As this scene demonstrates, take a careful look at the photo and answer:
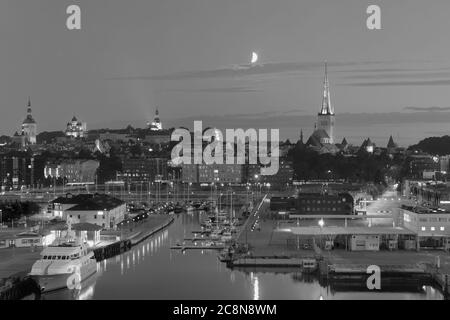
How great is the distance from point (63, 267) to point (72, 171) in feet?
90.8

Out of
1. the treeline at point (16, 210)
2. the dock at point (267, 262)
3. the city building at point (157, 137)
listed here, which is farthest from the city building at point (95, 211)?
the city building at point (157, 137)

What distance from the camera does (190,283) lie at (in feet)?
34.6

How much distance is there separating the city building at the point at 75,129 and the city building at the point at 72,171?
1982 centimetres

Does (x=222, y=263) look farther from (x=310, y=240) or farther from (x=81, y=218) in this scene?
(x=81, y=218)

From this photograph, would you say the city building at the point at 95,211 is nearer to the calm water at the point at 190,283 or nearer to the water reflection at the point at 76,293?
the calm water at the point at 190,283

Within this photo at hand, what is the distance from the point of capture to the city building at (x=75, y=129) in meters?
58.6

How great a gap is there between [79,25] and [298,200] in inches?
455

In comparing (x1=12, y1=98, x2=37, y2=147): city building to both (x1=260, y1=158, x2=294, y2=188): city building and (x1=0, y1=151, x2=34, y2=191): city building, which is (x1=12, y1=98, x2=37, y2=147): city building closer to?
(x1=0, y1=151, x2=34, y2=191): city building

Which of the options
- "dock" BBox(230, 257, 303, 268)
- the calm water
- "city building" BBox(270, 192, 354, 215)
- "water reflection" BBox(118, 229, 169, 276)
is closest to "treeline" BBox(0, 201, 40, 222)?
"water reflection" BBox(118, 229, 169, 276)

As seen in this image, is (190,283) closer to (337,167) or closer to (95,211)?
(95,211)

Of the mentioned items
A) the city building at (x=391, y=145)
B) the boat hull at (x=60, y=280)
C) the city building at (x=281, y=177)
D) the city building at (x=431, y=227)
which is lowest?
the boat hull at (x=60, y=280)

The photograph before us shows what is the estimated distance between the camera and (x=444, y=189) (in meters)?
21.9

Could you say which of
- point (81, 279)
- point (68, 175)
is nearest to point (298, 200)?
point (81, 279)
